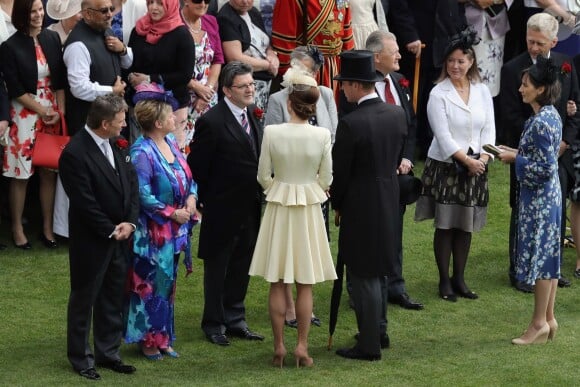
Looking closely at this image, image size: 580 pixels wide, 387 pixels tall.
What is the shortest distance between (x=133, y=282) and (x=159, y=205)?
21.7 inches

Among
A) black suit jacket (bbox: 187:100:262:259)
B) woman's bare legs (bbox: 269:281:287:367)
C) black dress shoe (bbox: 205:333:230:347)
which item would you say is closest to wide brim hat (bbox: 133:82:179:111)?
black suit jacket (bbox: 187:100:262:259)

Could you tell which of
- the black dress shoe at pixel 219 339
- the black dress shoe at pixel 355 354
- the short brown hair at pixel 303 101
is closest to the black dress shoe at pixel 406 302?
the black dress shoe at pixel 355 354

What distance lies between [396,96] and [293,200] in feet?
6.18

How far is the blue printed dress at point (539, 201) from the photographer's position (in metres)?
8.87

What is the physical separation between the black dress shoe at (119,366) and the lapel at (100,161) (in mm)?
1124

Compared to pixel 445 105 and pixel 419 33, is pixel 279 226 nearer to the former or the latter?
pixel 445 105

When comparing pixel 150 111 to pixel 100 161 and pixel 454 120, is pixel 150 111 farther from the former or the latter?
pixel 454 120

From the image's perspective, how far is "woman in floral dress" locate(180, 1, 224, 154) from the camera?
11039 millimetres

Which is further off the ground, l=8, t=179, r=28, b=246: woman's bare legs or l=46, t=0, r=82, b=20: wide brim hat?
l=46, t=0, r=82, b=20: wide brim hat

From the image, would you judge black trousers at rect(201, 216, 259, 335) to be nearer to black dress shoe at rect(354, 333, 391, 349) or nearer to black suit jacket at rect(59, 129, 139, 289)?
black dress shoe at rect(354, 333, 391, 349)

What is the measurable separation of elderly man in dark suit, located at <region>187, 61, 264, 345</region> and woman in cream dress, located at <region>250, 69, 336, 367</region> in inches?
16.3

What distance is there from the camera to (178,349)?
8789 millimetres

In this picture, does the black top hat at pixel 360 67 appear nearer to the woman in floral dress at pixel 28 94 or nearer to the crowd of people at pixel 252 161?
the crowd of people at pixel 252 161

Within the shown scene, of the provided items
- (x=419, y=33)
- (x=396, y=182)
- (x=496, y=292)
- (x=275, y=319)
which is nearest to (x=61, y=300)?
(x=275, y=319)
